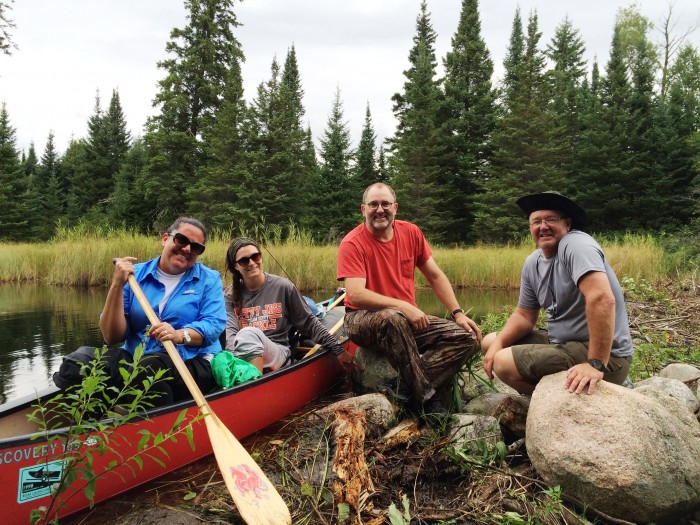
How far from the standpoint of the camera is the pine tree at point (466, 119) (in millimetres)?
28703

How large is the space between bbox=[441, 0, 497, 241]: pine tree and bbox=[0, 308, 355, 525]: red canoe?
24316 millimetres

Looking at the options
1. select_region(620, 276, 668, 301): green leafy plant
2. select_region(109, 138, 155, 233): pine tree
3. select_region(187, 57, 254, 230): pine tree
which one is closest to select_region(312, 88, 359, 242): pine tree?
select_region(187, 57, 254, 230): pine tree

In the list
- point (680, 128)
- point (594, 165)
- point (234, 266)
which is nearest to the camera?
point (234, 266)

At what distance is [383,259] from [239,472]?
1785 mm

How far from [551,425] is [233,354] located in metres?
2.29

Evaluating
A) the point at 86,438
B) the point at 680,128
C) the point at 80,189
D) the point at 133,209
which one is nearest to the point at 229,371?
the point at 86,438

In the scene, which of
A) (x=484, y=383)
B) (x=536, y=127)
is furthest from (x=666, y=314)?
(x=536, y=127)

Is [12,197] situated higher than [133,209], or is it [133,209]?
[12,197]

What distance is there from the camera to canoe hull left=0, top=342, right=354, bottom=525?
235 centimetres

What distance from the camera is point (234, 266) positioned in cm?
421

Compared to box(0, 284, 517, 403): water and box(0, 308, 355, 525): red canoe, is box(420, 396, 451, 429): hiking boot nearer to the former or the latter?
box(0, 308, 355, 525): red canoe

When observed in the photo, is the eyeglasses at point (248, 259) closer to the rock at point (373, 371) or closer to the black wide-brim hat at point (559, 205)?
the rock at point (373, 371)

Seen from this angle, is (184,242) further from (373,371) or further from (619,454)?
(619,454)

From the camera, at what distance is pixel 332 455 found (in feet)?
10.1
